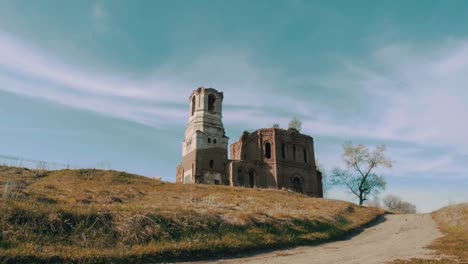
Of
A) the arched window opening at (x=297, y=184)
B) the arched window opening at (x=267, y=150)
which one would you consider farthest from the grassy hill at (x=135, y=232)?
the arched window opening at (x=267, y=150)

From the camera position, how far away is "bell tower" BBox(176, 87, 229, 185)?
4219 cm

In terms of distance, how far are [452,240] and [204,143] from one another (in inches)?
1275

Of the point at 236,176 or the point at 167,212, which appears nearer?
the point at 167,212

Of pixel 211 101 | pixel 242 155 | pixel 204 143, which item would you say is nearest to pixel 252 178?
pixel 242 155

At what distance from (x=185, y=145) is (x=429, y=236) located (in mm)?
33821

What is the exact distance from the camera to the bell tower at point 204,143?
42.2 m

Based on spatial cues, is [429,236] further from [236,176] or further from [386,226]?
[236,176]

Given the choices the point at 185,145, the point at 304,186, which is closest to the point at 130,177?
the point at 185,145

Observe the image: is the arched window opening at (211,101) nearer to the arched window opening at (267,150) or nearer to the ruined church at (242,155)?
the ruined church at (242,155)

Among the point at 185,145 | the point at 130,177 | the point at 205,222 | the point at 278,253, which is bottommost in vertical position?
the point at 278,253

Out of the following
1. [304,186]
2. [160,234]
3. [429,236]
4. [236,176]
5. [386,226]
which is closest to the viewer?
[160,234]

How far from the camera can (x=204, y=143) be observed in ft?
143

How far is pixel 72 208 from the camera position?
12.4 metres

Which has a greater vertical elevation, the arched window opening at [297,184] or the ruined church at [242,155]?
the ruined church at [242,155]
